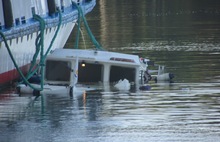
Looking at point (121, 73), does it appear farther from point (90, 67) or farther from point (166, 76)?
point (166, 76)

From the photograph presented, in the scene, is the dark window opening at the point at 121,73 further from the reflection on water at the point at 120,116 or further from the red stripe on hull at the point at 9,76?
the red stripe on hull at the point at 9,76

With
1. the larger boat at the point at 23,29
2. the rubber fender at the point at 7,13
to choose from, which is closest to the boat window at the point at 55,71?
the larger boat at the point at 23,29

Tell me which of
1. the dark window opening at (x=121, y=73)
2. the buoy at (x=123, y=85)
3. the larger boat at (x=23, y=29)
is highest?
A: the larger boat at (x=23, y=29)

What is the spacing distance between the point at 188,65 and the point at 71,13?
586cm

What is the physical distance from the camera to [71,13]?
41.8 metres

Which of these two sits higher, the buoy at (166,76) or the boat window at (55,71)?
the boat window at (55,71)

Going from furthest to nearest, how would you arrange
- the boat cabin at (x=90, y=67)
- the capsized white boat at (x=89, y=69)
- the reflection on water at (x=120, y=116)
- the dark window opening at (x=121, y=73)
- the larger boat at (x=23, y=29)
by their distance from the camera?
the dark window opening at (x=121, y=73) → the boat cabin at (x=90, y=67) → the capsized white boat at (x=89, y=69) → the larger boat at (x=23, y=29) → the reflection on water at (x=120, y=116)

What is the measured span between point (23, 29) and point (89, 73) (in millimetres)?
2883

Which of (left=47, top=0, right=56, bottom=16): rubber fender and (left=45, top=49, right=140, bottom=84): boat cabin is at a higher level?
(left=47, top=0, right=56, bottom=16): rubber fender

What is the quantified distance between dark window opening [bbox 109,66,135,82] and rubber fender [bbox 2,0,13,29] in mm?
3853

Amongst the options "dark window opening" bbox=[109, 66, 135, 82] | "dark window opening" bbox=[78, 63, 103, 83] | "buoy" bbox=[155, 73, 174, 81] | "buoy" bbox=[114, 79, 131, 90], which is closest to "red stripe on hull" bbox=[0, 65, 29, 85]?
"dark window opening" bbox=[78, 63, 103, 83]

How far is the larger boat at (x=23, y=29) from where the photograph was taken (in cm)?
3275

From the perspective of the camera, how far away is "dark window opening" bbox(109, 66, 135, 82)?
34.3m

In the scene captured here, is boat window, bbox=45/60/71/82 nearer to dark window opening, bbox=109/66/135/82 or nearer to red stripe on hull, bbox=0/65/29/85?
red stripe on hull, bbox=0/65/29/85
